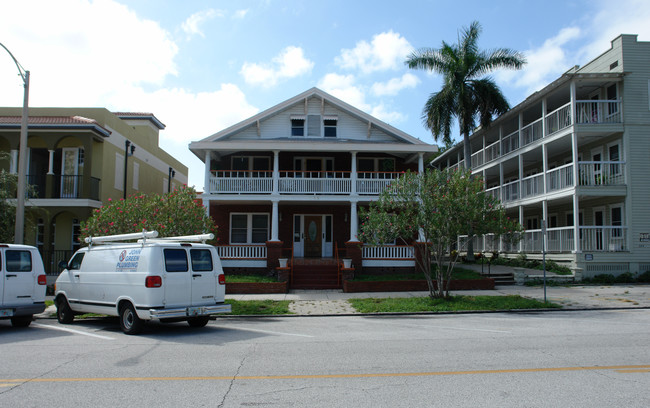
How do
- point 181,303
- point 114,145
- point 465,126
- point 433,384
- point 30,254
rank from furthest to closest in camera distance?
point 465,126, point 114,145, point 30,254, point 181,303, point 433,384

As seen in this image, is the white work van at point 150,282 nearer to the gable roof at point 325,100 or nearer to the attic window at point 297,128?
the gable roof at point 325,100

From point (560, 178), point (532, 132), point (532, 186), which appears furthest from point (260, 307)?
point (532, 132)

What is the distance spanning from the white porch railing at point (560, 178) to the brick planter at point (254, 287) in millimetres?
12989

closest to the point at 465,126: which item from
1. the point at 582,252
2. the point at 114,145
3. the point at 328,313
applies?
the point at 582,252

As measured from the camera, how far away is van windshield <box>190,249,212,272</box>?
10914mm

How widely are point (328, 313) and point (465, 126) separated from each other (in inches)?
611

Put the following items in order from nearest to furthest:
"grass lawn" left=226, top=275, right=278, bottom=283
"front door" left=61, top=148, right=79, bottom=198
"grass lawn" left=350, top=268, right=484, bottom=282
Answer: "grass lawn" left=226, top=275, right=278, bottom=283, "grass lawn" left=350, top=268, right=484, bottom=282, "front door" left=61, top=148, right=79, bottom=198

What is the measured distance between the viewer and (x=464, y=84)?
2545 cm

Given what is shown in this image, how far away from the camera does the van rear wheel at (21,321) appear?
11.8m

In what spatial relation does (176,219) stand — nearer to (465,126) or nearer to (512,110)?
(465,126)

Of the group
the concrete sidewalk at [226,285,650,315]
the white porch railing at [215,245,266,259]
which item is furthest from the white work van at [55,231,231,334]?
the white porch railing at [215,245,266,259]

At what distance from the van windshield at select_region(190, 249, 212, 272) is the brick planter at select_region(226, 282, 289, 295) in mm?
7331

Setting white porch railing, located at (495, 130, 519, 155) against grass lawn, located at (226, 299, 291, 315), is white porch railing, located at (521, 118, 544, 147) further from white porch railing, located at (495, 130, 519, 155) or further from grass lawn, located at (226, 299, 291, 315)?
grass lawn, located at (226, 299, 291, 315)

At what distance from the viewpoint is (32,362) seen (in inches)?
299
